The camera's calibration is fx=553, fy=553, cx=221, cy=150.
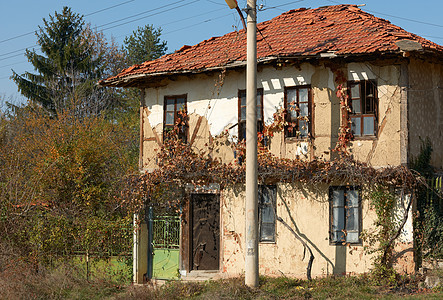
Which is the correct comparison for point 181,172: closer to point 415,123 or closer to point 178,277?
point 178,277

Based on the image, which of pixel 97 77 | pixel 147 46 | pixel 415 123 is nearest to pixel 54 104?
pixel 97 77

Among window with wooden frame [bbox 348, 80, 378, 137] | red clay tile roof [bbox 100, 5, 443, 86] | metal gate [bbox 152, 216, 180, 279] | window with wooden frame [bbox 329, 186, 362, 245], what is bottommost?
metal gate [bbox 152, 216, 180, 279]

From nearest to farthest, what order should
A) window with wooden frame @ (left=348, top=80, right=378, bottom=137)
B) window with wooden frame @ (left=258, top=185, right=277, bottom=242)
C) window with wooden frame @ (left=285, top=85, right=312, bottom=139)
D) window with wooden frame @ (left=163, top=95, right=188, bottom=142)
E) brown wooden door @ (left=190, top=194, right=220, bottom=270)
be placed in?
1. window with wooden frame @ (left=348, top=80, right=378, bottom=137)
2. window with wooden frame @ (left=285, top=85, right=312, bottom=139)
3. window with wooden frame @ (left=258, top=185, right=277, bottom=242)
4. brown wooden door @ (left=190, top=194, right=220, bottom=270)
5. window with wooden frame @ (left=163, top=95, right=188, bottom=142)

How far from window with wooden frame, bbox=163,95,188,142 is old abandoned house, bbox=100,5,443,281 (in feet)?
0.11

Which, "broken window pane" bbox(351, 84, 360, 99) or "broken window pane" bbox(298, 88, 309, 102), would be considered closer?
"broken window pane" bbox(351, 84, 360, 99)

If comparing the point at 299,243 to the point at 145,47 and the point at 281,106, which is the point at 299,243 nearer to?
the point at 281,106

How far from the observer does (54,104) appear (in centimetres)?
3016

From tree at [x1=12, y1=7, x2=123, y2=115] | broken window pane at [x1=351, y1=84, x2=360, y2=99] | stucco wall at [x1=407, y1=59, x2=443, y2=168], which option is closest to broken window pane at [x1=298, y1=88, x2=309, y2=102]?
broken window pane at [x1=351, y1=84, x2=360, y2=99]

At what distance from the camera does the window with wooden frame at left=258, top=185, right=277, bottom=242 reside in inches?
555

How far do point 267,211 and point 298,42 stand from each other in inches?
174

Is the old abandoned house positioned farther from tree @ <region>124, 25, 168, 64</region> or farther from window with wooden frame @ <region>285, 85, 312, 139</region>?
tree @ <region>124, 25, 168, 64</region>

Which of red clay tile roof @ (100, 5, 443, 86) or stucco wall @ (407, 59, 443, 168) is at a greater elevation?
red clay tile roof @ (100, 5, 443, 86)

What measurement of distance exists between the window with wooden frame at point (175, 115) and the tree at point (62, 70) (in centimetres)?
1456

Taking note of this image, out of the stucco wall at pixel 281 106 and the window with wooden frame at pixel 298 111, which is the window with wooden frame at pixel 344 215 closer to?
the stucco wall at pixel 281 106
